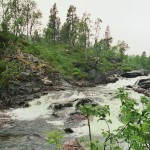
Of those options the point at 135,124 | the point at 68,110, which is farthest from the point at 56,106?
the point at 135,124

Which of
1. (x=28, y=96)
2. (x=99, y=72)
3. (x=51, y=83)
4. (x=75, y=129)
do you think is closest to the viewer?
(x=75, y=129)

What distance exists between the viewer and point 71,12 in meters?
124

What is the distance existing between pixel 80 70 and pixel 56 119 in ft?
160

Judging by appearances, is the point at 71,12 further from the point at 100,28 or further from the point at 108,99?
the point at 108,99

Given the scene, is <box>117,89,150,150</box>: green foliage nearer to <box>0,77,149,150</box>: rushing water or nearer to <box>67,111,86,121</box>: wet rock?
<box>0,77,149,150</box>: rushing water

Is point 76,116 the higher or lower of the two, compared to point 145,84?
lower

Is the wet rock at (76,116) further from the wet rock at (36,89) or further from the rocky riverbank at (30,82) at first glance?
the wet rock at (36,89)

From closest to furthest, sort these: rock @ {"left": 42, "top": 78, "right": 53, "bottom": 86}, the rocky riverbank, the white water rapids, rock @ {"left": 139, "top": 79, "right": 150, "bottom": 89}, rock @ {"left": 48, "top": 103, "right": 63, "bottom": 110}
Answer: the white water rapids, rock @ {"left": 48, "top": 103, "right": 63, "bottom": 110}, the rocky riverbank, rock @ {"left": 42, "top": 78, "right": 53, "bottom": 86}, rock @ {"left": 139, "top": 79, "right": 150, "bottom": 89}

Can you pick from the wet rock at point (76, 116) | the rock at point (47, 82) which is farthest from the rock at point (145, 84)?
the wet rock at point (76, 116)

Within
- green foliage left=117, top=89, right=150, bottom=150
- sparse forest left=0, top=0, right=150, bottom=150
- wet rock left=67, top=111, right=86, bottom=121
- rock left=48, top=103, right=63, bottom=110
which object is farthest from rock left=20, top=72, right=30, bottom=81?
green foliage left=117, top=89, right=150, bottom=150

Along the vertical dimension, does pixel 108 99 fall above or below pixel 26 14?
below

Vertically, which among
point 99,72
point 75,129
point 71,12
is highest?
point 71,12

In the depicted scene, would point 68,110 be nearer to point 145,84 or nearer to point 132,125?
point 145,84

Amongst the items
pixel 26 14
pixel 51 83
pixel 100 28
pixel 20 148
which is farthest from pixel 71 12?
pixel 20 148
